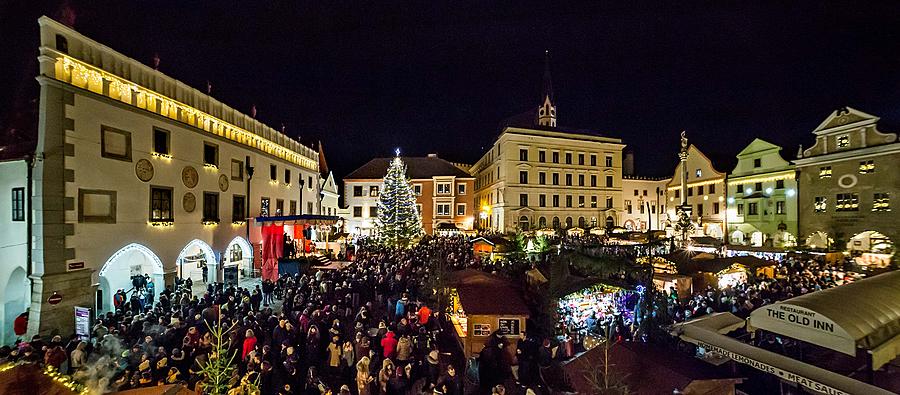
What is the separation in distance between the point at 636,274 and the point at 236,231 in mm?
21619

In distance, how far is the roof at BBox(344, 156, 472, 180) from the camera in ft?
166

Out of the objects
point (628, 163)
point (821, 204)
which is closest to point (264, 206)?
point (821, 204)

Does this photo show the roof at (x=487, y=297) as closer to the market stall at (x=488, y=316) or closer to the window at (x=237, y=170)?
the market stall at (x=488, y=316)

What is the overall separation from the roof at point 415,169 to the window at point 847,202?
116ft

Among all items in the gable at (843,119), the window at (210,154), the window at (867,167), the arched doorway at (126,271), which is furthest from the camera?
the gable at (843,119)

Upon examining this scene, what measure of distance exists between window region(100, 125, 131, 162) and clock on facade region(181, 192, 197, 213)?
3.34 meters

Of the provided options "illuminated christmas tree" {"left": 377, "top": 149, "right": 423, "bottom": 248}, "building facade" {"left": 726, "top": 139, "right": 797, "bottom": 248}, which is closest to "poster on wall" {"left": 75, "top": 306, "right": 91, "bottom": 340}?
"illuminated christmas tree" {"left": 377, "top": 149, "right": 423, "bottom": 248}

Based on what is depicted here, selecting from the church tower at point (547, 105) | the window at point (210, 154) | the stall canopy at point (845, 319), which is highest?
the church tower at point (547, 105)

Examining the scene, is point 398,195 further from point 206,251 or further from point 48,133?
point 48,133

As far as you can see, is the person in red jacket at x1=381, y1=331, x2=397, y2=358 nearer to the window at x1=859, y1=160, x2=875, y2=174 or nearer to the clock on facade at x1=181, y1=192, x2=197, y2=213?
the clock on facade at x1=181, y1=192, x2=197, y2=213

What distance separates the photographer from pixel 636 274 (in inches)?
735

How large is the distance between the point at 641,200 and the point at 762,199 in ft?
61.0

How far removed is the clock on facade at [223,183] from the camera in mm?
21031

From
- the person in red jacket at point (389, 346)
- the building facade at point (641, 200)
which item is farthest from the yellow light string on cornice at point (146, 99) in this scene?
the building facade at point (641, 200)
